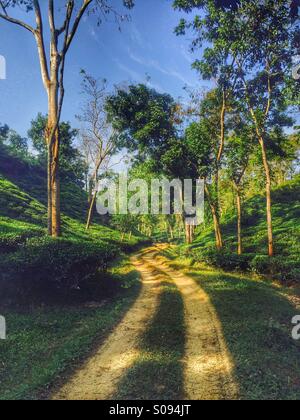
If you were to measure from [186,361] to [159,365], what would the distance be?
853 mm

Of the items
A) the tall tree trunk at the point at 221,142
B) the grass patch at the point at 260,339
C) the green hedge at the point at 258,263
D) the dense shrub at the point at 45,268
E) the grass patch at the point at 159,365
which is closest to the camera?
the grass patch at the point at 159,365

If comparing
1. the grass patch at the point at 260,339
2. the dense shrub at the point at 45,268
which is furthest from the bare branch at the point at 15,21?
the grass patch at the point at 260,339

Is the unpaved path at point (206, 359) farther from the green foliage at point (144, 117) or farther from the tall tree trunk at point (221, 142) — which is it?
the green foliage at point (144, 117)

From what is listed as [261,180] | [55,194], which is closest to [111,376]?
[55,194]

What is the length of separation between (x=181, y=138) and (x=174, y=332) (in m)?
21.1

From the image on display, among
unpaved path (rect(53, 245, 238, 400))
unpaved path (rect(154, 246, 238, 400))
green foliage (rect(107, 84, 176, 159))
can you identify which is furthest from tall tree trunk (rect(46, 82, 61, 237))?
green foliage (rect(107, 84, 176, 159))

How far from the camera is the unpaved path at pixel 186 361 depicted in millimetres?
6234

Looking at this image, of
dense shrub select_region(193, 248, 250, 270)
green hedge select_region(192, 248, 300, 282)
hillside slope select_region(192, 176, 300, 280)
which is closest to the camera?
green hedge select_region(192, 248, 300, 282)

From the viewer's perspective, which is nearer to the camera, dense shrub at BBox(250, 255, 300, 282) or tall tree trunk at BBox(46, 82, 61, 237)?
tall tree trunk at BBox(46, 82, 61, 237)

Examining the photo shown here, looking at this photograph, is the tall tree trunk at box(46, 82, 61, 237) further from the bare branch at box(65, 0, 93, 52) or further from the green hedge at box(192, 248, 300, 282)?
the green hedge at box(192, 248, 300, 282)

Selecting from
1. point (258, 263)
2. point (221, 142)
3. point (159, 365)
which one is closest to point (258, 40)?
point (221, 142)

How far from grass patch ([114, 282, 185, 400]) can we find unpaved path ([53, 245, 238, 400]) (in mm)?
211

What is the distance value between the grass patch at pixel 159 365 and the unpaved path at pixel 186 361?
21 centimetres

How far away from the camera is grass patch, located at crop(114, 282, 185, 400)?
6.13 m
